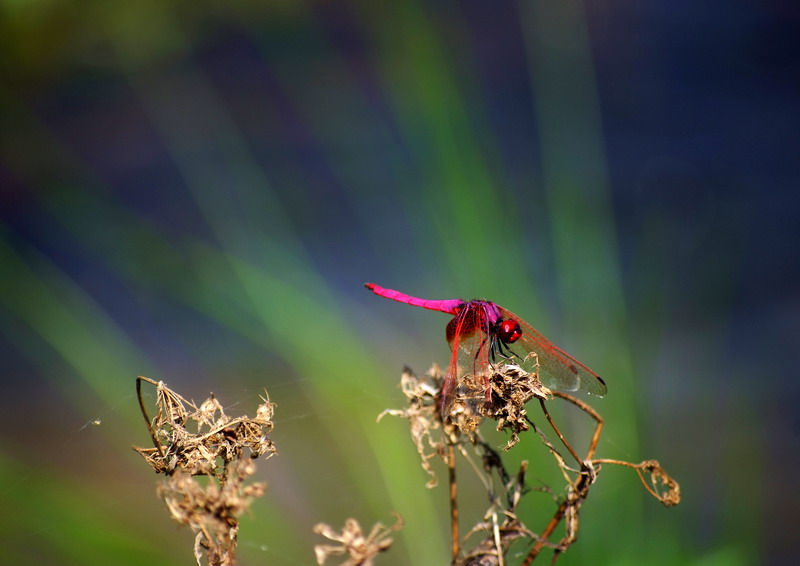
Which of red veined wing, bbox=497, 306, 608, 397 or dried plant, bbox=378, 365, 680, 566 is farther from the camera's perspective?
red veined wing, bbox=497, 306, 608, 397

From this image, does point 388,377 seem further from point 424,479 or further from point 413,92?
point 413,92

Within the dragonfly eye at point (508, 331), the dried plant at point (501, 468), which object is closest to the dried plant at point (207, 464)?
the dried plant at point (501, 468)

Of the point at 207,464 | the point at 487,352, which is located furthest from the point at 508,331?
the point at 207,464

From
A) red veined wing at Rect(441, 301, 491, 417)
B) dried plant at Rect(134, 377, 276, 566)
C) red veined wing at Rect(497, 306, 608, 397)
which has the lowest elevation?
dried plant at Rect(134, 377, 276, 566)

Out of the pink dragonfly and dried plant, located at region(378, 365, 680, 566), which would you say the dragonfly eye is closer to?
the pink dragonfly

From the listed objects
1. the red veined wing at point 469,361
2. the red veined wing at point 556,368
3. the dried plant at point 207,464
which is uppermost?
the red veined wing at point 556,368

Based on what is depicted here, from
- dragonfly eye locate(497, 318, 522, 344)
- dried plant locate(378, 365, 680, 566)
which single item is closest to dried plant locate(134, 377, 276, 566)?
dried plant locate(378, 365, 680, 566)

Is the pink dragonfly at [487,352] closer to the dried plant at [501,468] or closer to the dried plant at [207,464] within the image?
the dried plant at [501,468]

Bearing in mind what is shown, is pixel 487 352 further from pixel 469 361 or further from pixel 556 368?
pixel 556 368
